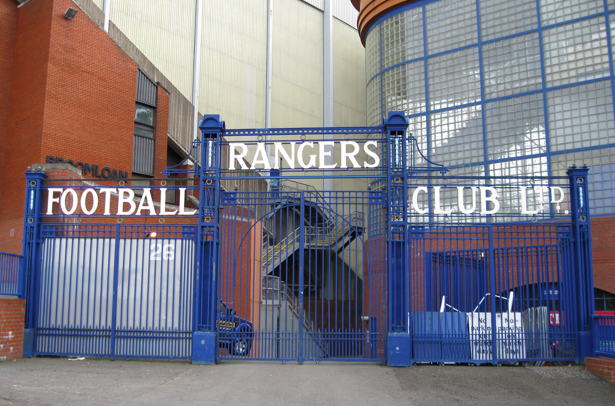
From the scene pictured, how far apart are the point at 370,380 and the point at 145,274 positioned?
5279mm

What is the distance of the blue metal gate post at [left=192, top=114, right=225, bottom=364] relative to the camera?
10.7 meters

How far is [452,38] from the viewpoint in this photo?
2197 cm

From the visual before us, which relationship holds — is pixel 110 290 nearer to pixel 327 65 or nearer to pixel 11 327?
pixel 11 327

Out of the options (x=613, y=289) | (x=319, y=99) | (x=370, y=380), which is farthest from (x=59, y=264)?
(x=319, y=99)

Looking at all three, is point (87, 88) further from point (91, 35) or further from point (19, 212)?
point (19, 212)

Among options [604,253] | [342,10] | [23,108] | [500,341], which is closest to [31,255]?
[23,108]

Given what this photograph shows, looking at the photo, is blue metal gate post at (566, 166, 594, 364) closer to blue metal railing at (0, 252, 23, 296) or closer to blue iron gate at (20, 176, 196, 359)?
blue iron gate at (20, 176, 196, 359)

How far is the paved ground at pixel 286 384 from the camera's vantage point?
27.0ft

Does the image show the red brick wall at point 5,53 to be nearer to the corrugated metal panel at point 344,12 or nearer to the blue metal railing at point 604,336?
the blue metal railing at point 604,336

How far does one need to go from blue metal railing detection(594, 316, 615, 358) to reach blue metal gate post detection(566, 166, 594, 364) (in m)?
0.24

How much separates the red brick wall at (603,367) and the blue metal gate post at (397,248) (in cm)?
342

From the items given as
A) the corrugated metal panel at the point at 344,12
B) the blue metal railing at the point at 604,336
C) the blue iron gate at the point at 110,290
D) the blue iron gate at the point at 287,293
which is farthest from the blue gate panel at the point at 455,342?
the corrugated metal panel at the point at 344,12

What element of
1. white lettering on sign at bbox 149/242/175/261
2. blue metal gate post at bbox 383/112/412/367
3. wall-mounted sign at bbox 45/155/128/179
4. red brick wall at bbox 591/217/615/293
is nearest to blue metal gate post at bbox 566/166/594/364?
blue metal gate post at bbox 383/112/412/367

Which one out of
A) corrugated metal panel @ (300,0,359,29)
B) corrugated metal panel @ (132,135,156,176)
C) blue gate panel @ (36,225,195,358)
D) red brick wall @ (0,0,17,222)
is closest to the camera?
blue gate panel @ (36,225,195,358)
